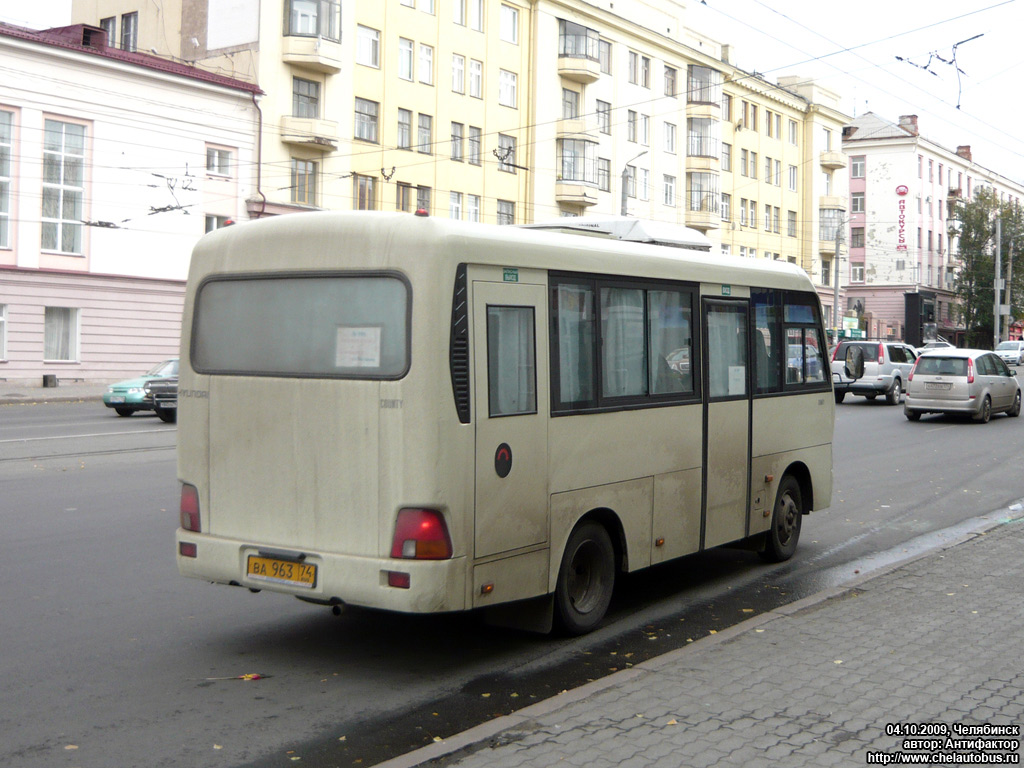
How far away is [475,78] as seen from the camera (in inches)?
1994

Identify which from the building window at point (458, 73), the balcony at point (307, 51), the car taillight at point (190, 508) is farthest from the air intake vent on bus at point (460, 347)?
the building window at point (458, 73)

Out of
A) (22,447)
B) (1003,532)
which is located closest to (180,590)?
(1003,532)

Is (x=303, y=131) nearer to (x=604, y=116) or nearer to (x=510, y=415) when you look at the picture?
(x=604, y=116)

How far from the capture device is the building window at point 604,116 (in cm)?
5787

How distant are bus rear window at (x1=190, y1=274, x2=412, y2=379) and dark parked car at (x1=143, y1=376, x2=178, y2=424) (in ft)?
60.1

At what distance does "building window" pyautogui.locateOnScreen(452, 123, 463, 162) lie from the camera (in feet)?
162

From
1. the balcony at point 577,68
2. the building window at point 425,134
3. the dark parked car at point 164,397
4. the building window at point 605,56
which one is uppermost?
the building window at point 605,56

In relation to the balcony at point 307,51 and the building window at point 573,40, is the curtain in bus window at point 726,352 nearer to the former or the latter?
the balcony at point 307,51

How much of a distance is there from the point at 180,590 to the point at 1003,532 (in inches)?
295

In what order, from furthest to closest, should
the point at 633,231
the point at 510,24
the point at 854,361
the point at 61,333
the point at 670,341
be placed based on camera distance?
the point at 510,24 → the point at 61,333 → the point at 854,361 → the point at 633,231 → the point at 670,341

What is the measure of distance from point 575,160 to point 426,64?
34.3 ft

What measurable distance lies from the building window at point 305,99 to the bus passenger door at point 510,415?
39053 mm

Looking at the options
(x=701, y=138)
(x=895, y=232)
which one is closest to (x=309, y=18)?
(x=701, y=138)

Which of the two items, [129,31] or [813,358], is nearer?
[813,358]
